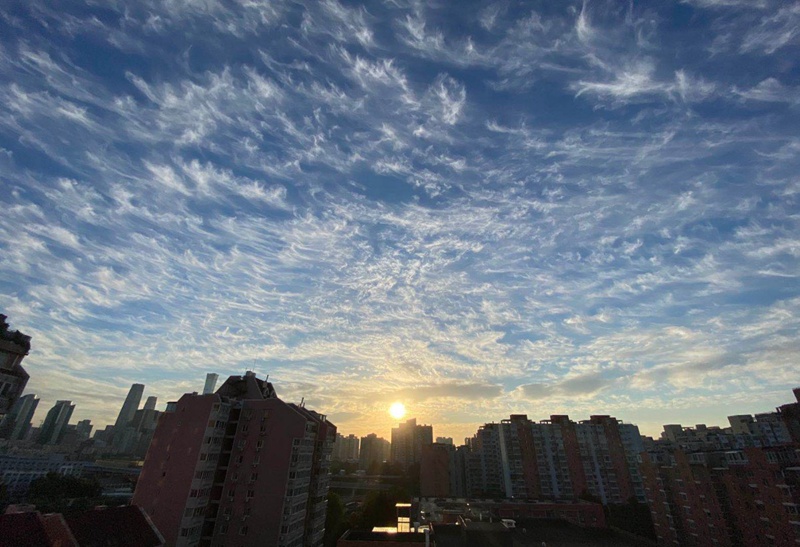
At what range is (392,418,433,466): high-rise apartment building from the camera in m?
165

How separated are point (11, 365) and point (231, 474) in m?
26.5

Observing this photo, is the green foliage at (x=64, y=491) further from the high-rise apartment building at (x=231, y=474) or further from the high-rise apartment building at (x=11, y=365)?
the high-rise apartment building at (x=11, y=365)

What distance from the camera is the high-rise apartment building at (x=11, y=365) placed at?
2796 cm

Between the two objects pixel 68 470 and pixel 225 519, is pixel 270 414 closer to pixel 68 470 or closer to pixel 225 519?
pixel 225 519

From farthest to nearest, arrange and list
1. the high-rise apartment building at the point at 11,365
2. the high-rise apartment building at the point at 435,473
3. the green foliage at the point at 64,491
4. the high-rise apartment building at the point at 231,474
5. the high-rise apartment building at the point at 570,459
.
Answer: the high-rise apartment building at the point at 435,473 → the high-rise apartment building at the point at 570,459 → the green foliage at the point at 64,491 → the high-rise apartment building at the point at 231,474 → the high-rise apartment building at the point at 11,365

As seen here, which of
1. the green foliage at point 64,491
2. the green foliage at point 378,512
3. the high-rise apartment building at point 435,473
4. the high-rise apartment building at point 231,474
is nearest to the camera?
the high-rise apartment building at point 231,474

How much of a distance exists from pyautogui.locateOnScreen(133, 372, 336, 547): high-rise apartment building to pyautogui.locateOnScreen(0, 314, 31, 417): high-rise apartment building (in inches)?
776

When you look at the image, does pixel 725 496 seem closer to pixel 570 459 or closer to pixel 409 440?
pixel 570 459

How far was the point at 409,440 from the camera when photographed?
17812 centimetres

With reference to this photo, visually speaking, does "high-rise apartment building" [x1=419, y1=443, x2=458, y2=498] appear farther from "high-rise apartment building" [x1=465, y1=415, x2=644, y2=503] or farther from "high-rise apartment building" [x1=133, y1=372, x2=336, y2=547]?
"high-rise apartment building" [x1=133, y1=372, x2=336, y2=547]

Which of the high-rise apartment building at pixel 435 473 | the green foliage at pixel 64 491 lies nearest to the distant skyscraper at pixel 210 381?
the green foliage at pixel 64 491

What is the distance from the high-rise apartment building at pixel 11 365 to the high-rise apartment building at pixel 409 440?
14668 centimetres

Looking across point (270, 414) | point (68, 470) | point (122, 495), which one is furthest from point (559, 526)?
point (68, 470)

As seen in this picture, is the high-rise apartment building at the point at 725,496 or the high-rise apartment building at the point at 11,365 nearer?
the high-rise apartment building at the point at 11,365
